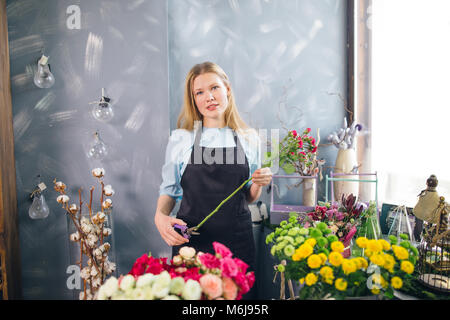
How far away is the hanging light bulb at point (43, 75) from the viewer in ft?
4.84

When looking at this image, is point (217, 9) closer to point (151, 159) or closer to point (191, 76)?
Answer: point (191, 76)

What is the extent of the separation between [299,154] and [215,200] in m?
0.57

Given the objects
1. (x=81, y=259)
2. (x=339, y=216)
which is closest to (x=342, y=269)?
(x=339, y=216)

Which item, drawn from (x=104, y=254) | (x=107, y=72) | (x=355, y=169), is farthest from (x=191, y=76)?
(x=355, y=169)

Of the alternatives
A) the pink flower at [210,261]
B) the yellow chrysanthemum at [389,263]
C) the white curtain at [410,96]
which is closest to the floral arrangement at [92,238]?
the pink flower at [210,261]

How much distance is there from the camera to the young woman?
1.42 metres

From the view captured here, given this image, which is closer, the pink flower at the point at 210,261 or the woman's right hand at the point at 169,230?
the pink flower at the point at 210,261

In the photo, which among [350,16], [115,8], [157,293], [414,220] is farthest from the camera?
[350,16]

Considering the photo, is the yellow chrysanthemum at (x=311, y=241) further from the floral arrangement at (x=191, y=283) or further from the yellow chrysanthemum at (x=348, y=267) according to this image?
the floral arrangement at (x=191, y=283)

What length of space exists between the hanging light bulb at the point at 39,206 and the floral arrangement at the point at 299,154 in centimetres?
136

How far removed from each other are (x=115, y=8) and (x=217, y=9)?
0.66 m
